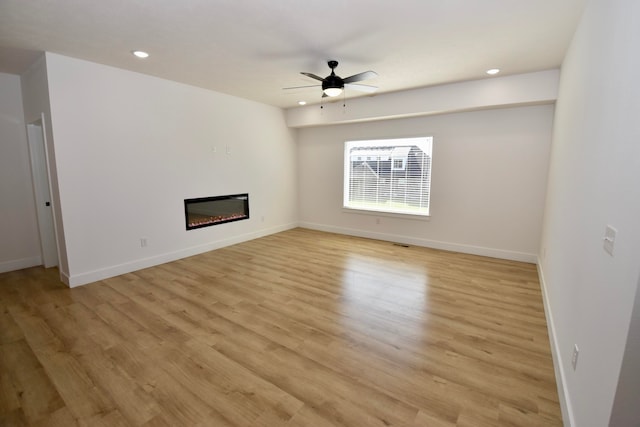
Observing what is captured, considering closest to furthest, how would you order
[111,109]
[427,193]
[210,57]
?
[210,57] → [111,109] → [427,193]

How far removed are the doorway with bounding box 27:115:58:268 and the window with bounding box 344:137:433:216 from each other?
16.7 ft

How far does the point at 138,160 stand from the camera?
162 inches

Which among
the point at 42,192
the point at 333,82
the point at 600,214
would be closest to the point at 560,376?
the point at 600,214

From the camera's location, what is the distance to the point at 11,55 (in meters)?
3.33

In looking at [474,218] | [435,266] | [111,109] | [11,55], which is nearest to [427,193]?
[474,218]

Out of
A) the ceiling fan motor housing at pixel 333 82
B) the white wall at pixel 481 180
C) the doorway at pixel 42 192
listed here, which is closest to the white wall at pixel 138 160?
the doorway at pixel 42 192

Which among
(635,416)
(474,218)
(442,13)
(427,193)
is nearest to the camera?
(635,416)

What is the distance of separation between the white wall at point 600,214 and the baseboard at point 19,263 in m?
6.41

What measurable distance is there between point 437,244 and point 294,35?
4.16m

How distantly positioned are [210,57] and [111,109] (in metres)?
1.58

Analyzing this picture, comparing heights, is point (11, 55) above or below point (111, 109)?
above

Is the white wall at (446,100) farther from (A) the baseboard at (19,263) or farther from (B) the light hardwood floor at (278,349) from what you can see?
(A) the baseboard at (19,263)

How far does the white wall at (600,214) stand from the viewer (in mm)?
1126

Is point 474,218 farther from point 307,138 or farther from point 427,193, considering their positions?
point 307,138
